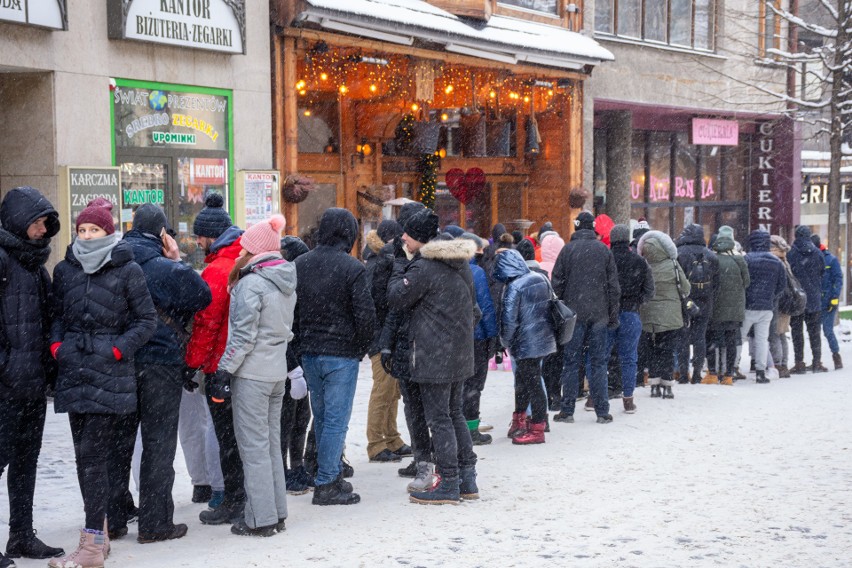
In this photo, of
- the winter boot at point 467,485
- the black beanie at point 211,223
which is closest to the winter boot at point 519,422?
the winter boot at point 467,485

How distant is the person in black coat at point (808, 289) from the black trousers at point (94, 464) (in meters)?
10.9

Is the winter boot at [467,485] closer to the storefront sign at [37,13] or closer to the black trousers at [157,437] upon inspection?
the black trousers at [157,437]

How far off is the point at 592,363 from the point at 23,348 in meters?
5.87

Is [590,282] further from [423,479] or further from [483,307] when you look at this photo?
[423,479]

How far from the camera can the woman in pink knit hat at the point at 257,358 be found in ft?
21.4

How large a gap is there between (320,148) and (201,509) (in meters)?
9.79

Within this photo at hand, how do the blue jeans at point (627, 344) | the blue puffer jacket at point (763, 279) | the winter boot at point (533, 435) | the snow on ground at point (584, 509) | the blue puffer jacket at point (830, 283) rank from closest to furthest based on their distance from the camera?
the snow on ground at point (584, 509)
the winter boot at point (533, 435)
the blue jeans at point (627, 344)
the blue puffer jacket at point (763, 279)
the blue puffer jacket at point (830, 283)

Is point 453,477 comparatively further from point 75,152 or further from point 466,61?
point 466,61

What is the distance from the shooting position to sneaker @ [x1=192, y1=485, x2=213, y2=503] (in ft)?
24.8

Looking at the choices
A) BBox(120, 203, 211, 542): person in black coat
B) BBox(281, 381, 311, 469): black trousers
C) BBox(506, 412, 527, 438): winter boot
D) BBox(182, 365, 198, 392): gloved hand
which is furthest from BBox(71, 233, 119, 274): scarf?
BBox(506, 412, 527, 438): winter boot

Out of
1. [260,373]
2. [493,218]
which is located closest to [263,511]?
[260,373]

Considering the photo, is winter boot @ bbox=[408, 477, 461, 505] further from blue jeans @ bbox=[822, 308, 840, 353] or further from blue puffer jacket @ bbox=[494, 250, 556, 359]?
blue jeans @ bbox=[822, 308, 840, 353]

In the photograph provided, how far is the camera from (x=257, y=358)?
6602mm

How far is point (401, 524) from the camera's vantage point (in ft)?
23.1
